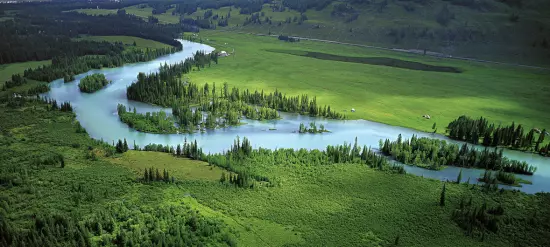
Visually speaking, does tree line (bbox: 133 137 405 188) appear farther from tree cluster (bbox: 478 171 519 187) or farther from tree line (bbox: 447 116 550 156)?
tree line (bbox: 447 116 550 156)

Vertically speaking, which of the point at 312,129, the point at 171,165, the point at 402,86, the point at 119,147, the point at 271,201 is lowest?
the point at 171,165

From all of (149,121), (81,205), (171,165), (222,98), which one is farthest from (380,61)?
(81,205)

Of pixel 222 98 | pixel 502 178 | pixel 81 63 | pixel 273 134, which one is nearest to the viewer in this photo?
pixel 502 178

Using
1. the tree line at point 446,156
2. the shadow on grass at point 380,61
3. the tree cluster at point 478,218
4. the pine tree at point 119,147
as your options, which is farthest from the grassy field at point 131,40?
the tree cluster at point 478,218

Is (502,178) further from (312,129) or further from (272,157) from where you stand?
(272,157)

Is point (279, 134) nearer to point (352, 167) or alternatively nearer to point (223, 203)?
point (352, 167)
